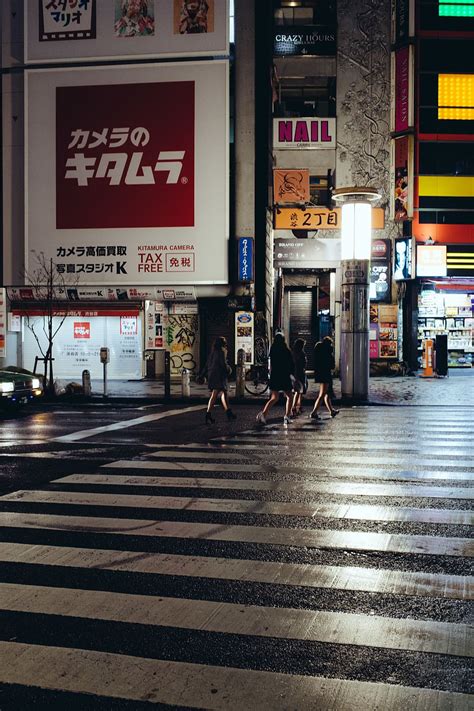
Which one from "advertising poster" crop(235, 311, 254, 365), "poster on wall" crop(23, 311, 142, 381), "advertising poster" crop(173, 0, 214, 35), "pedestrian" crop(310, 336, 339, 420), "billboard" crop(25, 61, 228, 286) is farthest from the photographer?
"poster on wall" crop(23, 311, 142, 381)

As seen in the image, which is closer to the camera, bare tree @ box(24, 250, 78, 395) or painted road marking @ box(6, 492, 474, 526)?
painted road marking @ box(6, 492, 474, 526)

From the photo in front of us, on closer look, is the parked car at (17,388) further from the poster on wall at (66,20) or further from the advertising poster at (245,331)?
the poster on wall at (66,20)

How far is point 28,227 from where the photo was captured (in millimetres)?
27766

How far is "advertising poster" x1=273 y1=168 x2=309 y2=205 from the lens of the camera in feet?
89.8

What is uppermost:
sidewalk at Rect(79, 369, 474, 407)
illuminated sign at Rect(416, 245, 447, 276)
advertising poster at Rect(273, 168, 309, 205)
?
advertising poster at Rect(273, 168, 309, 205)

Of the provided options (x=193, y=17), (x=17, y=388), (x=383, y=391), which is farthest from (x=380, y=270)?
(x=17, y=388)

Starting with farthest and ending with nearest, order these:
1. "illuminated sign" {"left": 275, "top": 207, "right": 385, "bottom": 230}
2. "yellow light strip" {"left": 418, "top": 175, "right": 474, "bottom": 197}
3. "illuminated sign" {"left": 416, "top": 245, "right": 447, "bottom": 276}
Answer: "yellow light strip" {"left": 418, "top": 175, "right": 474, "bottom": 197} < "illuminated sign" {"left": 275, "top": 207, "right": 385, "bottom": 230} < "illuminated sign" {"left": 416, "top": 245, "right": 447, "bottom": 276}

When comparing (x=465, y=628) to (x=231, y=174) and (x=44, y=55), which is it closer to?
(x=231, y=174)

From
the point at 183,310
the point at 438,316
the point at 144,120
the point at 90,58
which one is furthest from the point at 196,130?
the point at 438,316

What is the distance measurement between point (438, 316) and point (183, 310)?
11373 millimetres

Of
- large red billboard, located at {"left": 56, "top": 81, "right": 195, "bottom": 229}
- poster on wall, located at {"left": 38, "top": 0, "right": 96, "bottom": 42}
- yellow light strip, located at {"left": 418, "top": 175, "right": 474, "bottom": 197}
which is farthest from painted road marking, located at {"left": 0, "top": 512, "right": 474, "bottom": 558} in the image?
yellow light strip, located at {"left": 418, "top": 175, "right": 474, "bottom": 197}

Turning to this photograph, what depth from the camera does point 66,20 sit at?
27.2 m

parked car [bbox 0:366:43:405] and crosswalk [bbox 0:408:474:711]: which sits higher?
parked car [bbox 0:366:43:405]

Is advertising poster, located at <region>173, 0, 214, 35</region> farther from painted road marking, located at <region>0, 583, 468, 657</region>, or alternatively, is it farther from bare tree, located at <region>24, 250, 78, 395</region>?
painted road marking, located at <region>0, 583, 468, 657</region>
